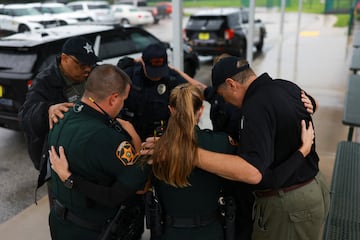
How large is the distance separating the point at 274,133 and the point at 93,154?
3.06ft

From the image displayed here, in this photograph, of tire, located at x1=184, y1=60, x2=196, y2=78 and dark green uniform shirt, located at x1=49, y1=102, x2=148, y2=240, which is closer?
dark green uniform shirt, located at x1=49, y1=102, x2=148, y2=240

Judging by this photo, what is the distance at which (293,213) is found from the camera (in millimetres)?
2066

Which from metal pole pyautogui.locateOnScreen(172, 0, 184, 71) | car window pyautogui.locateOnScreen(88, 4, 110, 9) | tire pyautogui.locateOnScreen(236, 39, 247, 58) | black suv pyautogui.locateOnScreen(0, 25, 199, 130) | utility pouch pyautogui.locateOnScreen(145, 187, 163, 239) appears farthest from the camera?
car window pyautogui.locateOnScreen(88, 4, 110, 9)

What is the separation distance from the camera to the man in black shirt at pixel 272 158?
1.76 meters

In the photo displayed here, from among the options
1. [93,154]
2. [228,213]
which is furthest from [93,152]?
[228,213]

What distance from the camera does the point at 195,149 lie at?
1.74 m

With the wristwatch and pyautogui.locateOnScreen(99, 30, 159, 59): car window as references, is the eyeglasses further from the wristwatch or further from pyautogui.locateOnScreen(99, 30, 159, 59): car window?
pyautogui.locateOnScreen(99, 30, 159, 59): car window

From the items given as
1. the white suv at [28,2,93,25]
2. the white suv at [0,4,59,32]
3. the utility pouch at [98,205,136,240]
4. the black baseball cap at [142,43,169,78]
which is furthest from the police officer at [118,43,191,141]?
the white suv at [28,2,93,25]

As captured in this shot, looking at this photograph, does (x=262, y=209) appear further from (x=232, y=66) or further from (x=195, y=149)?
(x=232, y=66)

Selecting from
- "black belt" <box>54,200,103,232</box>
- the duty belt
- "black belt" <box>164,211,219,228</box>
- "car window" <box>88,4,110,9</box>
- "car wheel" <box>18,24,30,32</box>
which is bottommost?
"black belt" <box>54,200,103,232</box>

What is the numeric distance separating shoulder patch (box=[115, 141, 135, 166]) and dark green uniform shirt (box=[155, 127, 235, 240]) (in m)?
0.21

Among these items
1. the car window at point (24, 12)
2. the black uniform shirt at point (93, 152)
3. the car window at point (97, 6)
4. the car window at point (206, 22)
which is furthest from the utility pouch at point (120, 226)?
the car window at point (97, 6)

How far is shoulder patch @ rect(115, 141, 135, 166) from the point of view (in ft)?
5.95

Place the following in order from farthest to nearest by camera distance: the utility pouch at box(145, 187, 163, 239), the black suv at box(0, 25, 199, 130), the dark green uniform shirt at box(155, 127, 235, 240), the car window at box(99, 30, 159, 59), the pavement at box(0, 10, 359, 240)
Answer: the car window at box(99, 30, 159, 59), the black suv at box(0, 25, 199, 130), the pavement at box(0, 10, 359, 240), the utility pouch at box(145, 187, 163, 239), the dark green uniform shirt at box(155, 127, 235, 240)
